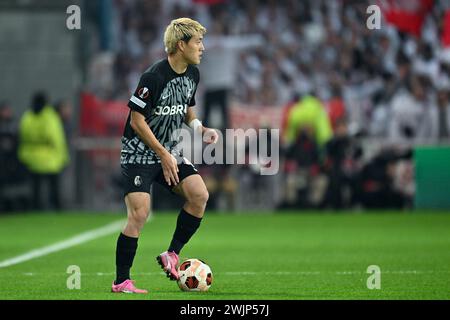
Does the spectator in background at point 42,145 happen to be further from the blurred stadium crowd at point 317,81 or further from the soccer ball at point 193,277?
the soccer ball at point 193,277

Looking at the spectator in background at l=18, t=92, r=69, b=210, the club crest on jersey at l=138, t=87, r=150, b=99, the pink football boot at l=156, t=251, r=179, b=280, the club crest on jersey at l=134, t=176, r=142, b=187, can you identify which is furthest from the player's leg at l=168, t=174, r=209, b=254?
the spectator in background at l=18, t=92, r=69, b=210

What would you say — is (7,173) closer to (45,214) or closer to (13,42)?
(45,214)

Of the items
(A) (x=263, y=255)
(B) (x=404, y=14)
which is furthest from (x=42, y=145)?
(A) (x=263, y=255)

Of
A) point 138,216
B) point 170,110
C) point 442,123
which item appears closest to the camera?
point 138,216

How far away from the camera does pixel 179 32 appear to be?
984 centimetres

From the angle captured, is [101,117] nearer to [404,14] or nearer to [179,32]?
[404,14]

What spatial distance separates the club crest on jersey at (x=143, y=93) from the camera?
9.59 m

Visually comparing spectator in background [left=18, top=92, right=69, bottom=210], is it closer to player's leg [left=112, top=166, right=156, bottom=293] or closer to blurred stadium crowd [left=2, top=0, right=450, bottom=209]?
blurred stadium crowd [left=2, top=0, right=450, bottom=209]

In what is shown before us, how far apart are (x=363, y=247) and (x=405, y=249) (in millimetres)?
628

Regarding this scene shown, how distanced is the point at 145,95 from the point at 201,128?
35.7 inches

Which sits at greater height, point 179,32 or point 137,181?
point 179,32

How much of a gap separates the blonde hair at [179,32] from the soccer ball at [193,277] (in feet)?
5.81
